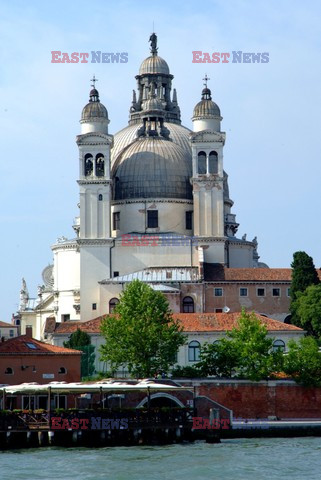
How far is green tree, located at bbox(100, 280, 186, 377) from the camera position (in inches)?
3059

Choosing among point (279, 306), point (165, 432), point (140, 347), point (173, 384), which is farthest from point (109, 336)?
point (279, 306)

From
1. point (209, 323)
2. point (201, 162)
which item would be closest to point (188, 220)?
point (201, 162)

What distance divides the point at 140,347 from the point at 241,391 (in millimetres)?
6215

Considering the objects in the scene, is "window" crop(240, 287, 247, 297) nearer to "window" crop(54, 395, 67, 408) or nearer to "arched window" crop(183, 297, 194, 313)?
"arched window" crop(183, 297, 194, 313)

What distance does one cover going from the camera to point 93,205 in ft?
326

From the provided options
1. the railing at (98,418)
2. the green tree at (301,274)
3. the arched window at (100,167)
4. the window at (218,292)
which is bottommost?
the railing at (98,418)

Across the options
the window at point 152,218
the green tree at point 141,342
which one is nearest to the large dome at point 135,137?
the window at point 152,218

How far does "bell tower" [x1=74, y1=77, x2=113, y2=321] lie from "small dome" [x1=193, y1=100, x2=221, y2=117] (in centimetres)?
584

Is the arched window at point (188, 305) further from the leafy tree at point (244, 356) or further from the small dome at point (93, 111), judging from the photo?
the leafy tree at point (244, 356)

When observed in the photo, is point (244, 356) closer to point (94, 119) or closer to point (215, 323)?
point (215, 323)

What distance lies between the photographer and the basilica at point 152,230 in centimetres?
9669

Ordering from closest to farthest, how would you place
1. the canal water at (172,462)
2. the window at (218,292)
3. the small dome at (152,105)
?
the canal water at (172,462), the window at (218,292), the small dome at (152,105)

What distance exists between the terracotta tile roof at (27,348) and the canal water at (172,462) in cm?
1337

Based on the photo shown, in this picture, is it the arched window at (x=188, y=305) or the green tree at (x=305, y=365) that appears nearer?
the green tree at (x=305, y=365)
